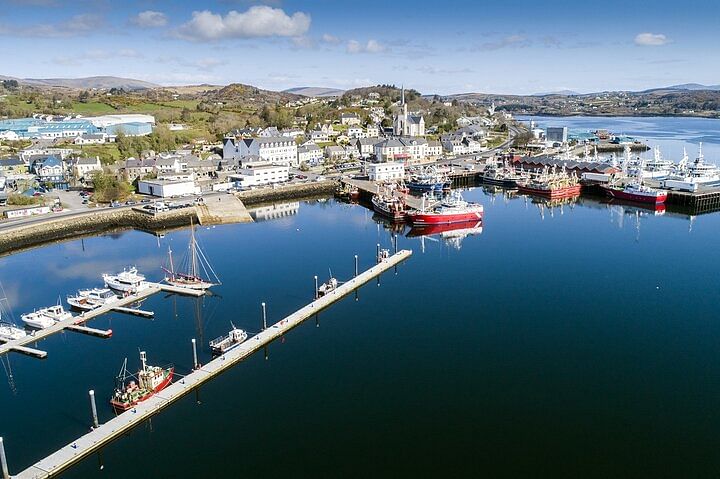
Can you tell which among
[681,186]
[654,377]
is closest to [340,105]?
[681,186]

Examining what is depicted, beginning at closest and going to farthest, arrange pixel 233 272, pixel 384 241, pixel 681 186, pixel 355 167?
pixel 233 272, pixel 384 241, pixel 681 186, pixel 355 167

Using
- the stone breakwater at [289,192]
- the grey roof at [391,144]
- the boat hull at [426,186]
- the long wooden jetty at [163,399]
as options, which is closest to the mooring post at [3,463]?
the long wooden jetty at [163,399]

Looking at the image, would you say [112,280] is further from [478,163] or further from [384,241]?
[478,163]

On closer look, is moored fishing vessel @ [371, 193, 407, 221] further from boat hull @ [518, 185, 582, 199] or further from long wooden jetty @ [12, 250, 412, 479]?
long wooden jetty @ [12, 250, 412, 479]

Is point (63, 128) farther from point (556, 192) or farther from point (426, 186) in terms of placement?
point (556, 192)

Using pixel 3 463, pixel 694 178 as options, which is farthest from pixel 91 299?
pixel 694 178
